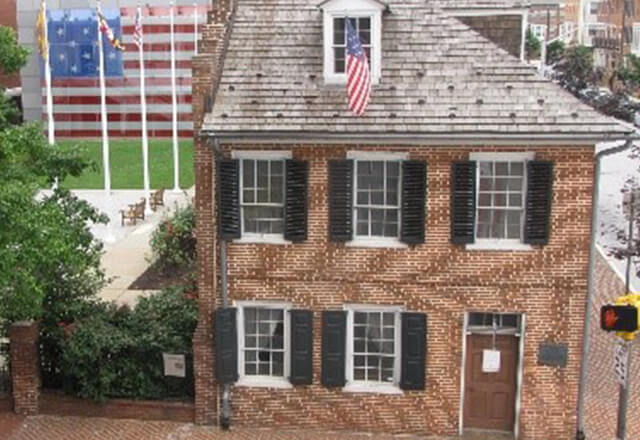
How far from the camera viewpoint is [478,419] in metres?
16.1

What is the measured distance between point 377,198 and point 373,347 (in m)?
2.71

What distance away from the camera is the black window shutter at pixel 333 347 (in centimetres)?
1569

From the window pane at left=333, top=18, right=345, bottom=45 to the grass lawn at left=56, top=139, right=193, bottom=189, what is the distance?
2285 centimetres

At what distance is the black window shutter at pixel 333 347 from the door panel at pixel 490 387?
7.27 feet

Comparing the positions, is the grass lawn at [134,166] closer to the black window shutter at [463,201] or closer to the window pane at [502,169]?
the black window shutter at [463,201]

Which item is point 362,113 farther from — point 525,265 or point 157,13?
point 157,13

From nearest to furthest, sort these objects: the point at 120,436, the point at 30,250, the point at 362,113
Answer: the point at 30,250 → the point at 362,113 → the point at 120,436

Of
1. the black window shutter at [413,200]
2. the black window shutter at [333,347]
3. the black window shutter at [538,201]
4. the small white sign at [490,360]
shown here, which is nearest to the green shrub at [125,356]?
the black window shutter at [333,347]

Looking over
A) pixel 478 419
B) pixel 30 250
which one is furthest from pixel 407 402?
pixel 30 250

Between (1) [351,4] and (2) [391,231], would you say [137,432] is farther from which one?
(1) [351,4]

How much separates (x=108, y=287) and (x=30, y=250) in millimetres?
11946

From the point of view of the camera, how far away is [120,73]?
58.9 meters

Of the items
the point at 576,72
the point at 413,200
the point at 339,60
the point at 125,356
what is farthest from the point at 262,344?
the point at 576,72

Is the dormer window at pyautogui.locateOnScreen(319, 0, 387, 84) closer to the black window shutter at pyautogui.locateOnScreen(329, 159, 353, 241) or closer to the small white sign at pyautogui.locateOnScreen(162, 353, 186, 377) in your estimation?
the black window shutter at pyautogui.locateOnScreen(329, 159, 353, 241)
